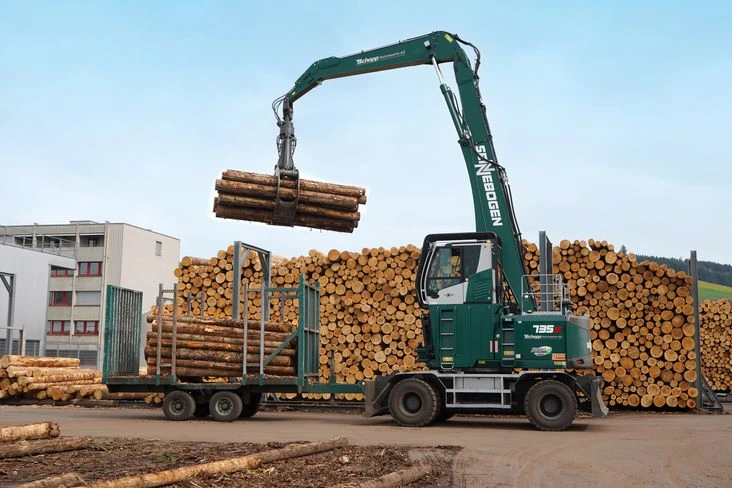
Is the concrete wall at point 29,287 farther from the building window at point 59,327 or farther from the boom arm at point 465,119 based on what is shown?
the boom arm at point 465,119

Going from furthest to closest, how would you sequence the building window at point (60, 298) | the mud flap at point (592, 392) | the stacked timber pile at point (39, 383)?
the building window at point (60, 298) < the stacked timber pile at point (39, 383) < the mud flap at point (592, 392)

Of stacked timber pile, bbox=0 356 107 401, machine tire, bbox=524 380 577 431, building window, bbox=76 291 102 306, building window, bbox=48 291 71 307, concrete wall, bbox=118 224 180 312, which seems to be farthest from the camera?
concrete wall, bbox=118 224 180 312

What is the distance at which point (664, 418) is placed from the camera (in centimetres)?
1702

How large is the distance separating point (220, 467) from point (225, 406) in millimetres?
7907

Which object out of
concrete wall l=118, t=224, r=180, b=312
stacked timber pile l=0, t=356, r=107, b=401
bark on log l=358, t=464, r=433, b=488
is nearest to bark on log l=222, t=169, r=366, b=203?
bark on log l=358, t=464, r=433, b=488

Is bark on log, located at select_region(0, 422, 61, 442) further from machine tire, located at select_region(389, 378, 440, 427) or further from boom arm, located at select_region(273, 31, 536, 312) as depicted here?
boom arm, located at select_region(273, 31, 536, 312)

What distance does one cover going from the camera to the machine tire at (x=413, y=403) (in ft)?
47.3

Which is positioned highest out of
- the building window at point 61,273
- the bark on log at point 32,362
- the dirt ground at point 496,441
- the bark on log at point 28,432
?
the building window at point 61,273

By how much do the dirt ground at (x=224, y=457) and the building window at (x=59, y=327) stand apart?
2037 inches

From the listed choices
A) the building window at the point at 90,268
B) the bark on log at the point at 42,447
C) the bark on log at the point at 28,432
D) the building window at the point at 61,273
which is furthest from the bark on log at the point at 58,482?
the building window at the point at 61,273

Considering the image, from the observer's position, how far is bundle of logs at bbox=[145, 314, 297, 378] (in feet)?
52.3

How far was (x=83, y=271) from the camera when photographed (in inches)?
2367

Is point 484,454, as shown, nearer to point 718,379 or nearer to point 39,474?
point 39,474

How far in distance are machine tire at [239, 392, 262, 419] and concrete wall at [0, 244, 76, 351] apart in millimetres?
24004
